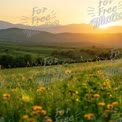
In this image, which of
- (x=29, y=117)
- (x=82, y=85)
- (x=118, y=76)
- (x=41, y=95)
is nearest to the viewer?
(x=29, y=117)

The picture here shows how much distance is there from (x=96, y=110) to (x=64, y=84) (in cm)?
158

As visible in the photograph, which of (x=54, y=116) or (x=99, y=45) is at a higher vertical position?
(x=99, y=45)

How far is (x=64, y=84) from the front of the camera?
331 inches

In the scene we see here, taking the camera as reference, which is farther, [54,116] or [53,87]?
[53,87]

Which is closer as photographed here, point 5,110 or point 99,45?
point 5,110

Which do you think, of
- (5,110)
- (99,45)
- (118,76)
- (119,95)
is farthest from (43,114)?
(99,45)

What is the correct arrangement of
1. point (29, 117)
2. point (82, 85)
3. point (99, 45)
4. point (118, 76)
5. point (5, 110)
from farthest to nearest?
1. point (99, 45)
2. point (118, 76)
3. point (82, 85)
4. point (5, 110)
5. point (29, 117)

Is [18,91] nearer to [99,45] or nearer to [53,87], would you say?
[53,87]

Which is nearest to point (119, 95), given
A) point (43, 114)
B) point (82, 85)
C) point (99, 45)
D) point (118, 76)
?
point (82, 85)

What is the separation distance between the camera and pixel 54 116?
21.7ft

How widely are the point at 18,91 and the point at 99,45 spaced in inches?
1071

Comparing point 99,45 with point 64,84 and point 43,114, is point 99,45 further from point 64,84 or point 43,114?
point 43,114

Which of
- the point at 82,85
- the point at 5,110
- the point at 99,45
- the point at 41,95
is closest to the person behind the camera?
the point at 5,110

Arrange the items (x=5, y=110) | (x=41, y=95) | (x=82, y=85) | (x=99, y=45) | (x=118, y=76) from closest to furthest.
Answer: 1. (x=5, y=110)
2. (x=41, y=95)
3. (x=82, y=85)
4. (x=118, y=76)
5. (x=99, y=45)
